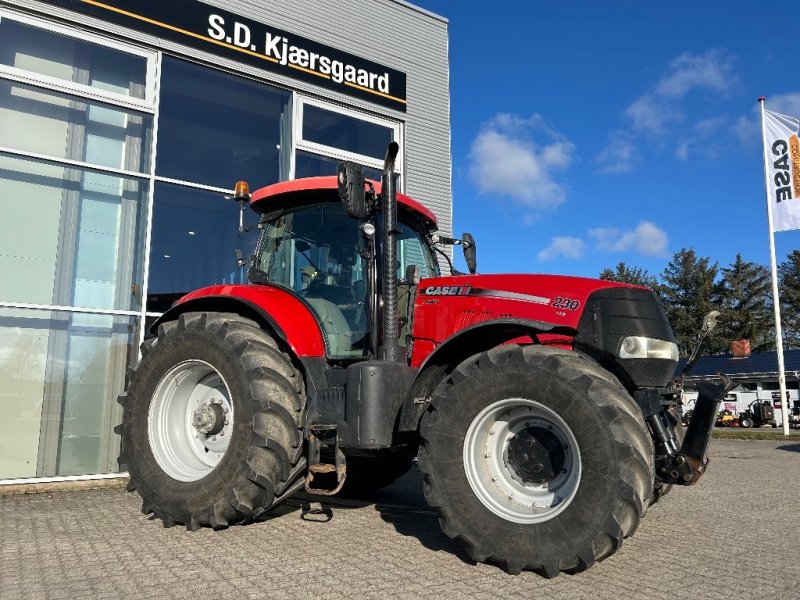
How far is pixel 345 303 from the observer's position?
4715 mm

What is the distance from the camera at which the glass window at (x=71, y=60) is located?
735cm

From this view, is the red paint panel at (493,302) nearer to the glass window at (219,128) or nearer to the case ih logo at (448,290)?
the case ih logo at (448,290)

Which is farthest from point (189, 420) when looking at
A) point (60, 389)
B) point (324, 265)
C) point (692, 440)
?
point (692, 440)

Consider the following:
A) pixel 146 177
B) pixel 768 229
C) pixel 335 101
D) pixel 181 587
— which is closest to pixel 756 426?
pixel 768 229

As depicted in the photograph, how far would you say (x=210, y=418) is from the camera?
15.8 ft

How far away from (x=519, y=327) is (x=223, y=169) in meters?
6.72

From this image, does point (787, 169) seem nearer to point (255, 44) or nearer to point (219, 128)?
point (255, 44)

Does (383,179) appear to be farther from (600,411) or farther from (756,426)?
(756,426)

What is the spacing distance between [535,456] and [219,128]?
753 centimetres

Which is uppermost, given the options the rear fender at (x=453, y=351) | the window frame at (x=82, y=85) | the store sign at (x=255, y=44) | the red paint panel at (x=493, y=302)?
the store sign at (x=255, y=44)

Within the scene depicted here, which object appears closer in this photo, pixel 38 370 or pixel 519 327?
pixel 519 327

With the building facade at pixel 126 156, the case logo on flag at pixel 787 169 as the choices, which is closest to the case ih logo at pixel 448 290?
the building facade at pixel 126 156

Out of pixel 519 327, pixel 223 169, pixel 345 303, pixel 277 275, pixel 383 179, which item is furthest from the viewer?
pixel 223 169

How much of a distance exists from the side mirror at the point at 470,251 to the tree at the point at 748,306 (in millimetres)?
54447
